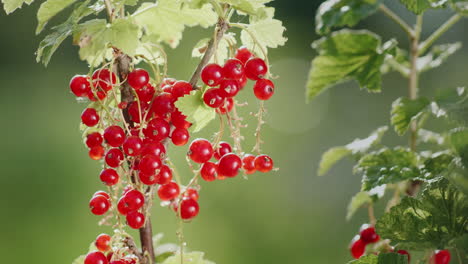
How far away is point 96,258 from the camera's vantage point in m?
0.66

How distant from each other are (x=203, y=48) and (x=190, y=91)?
9cm

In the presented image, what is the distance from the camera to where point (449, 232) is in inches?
24.1

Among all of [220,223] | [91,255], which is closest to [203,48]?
[91,255]

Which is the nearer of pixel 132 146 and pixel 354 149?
pixel 132 146

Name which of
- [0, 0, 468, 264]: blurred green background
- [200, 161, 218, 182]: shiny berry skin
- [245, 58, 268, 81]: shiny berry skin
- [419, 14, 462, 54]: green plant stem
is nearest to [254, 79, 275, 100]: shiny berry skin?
[245, 58, 268, 81]: shiny berry skin

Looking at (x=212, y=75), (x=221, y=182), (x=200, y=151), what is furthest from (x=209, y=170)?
(x=221, y=182)

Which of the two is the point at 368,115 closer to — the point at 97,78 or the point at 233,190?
the point at 233,190

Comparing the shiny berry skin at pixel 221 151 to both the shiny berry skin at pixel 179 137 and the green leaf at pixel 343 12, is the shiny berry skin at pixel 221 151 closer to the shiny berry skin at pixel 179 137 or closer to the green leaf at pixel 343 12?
the shiny berry skin at pixel 179 137

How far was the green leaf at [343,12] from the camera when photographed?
0.60 metres

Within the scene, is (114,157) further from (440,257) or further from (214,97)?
(440,257)

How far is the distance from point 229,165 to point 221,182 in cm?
192

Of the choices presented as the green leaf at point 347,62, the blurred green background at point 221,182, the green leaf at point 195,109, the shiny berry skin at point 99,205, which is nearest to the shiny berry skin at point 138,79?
the green leaf at point 195,109

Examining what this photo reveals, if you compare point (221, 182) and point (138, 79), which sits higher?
point (221, 182)

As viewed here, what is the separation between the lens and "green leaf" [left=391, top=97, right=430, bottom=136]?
74cm
